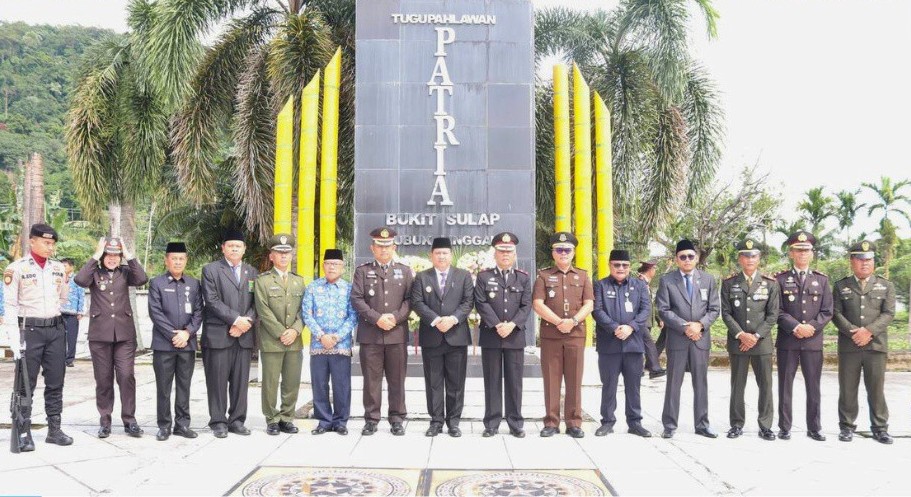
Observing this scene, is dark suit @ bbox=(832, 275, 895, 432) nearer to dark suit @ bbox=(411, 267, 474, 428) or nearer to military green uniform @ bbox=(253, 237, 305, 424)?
dark suit @ bbox=(411, 267, 474, 428)

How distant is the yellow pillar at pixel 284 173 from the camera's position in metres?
9.62

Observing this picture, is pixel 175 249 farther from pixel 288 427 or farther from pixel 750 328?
pixel 750 328

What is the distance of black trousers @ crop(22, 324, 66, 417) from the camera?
223 inches

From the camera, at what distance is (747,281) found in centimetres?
627

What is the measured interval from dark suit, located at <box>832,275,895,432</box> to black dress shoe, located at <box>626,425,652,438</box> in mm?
1468

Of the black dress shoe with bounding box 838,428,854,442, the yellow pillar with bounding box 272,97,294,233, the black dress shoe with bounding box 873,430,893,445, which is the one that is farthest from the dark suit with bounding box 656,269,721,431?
the yellow pillar with bounding box 272,97,294,233

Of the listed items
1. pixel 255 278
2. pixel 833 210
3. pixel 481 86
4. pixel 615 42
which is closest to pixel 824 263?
pixel 833 210

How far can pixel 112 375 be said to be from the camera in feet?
19.9

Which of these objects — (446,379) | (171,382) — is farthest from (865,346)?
(171,382)

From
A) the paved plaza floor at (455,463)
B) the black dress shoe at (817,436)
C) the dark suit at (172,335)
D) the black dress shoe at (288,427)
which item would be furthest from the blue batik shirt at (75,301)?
the black dress shoe at (817,436)

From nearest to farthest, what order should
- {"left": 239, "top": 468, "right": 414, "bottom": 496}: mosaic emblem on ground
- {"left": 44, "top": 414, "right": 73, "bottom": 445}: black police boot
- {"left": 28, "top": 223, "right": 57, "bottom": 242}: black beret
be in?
{"left": 239, "top": 468, "right": 414, "bottom": 496}: mosaic emblem on ground → {"left": 44, "top": 414, "right": 73, "bottom": 445}: black police boot → {"left": 28, "top": 223, "right": 57, "bottom": 242}: black beret

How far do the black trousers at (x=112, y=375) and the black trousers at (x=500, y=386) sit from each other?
2.71 metres

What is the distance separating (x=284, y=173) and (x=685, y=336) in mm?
5502

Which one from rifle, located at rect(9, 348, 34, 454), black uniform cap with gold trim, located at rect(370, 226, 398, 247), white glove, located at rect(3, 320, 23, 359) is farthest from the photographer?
black uniform cap with gold trim, located at rect(370, 226, 398, 247)
